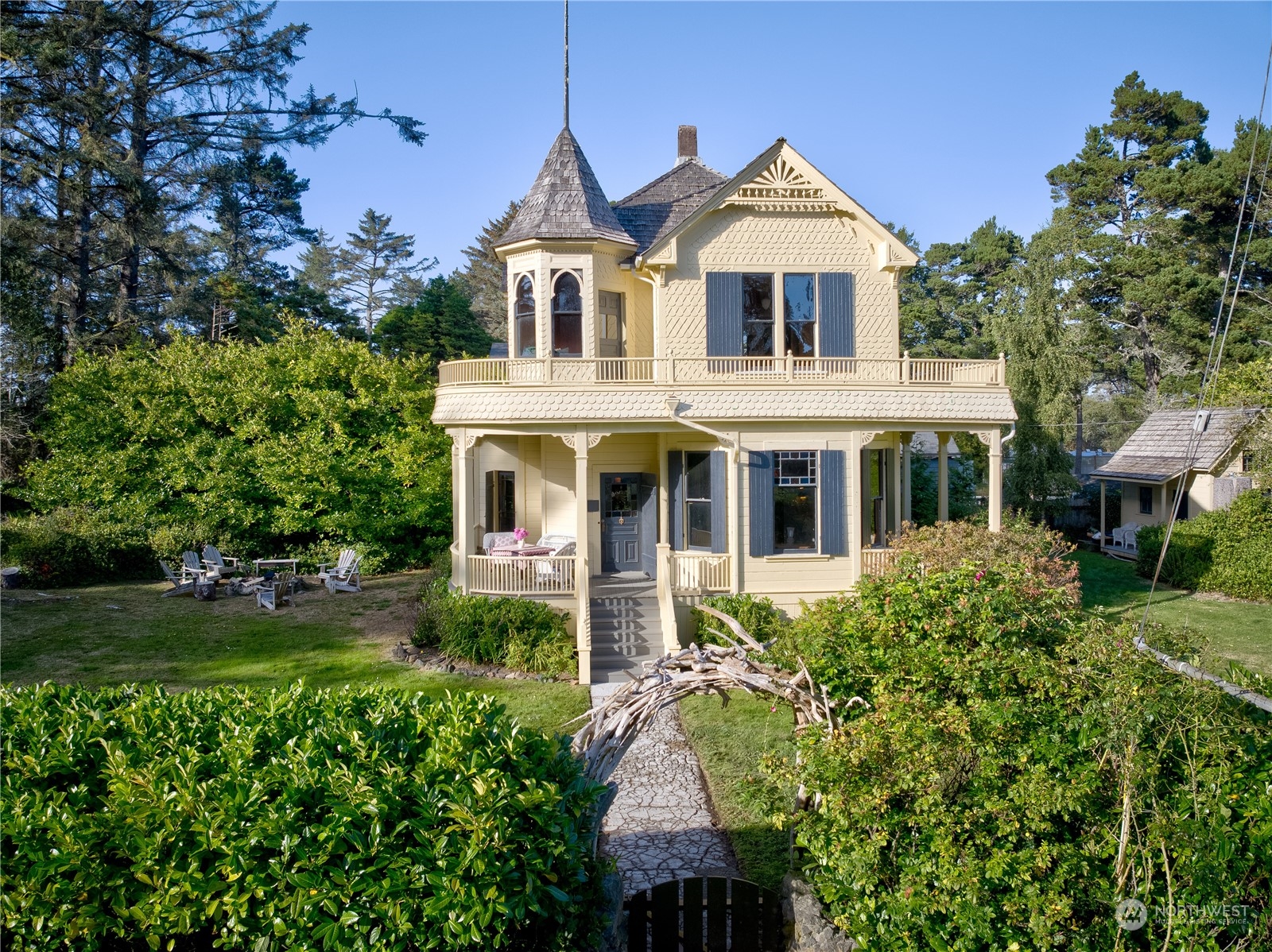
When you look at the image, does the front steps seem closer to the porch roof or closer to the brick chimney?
the porch roof

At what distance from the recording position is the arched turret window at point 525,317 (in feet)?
59.1

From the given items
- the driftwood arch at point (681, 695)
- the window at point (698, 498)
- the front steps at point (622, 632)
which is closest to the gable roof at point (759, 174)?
the window at point (698, 498)

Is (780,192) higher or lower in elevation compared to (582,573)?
higher

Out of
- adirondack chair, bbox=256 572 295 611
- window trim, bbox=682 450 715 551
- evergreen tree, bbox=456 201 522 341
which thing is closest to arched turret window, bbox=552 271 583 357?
window trim, bbox=682 450 715 551

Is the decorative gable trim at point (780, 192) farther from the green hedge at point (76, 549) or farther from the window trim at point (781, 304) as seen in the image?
the green hedge at point (76, 549)

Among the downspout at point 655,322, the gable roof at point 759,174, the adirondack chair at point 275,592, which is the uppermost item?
the gable roof at point 759,174

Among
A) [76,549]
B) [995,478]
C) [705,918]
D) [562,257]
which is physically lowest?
[705,918]

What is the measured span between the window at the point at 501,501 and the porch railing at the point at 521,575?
3843mm

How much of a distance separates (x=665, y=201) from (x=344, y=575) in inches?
498

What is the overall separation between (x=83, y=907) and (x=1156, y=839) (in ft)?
21.4

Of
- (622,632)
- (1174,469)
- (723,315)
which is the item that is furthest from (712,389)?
(1174,469)

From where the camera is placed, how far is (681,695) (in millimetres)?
6762

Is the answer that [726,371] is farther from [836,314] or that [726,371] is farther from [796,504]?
[796,504]

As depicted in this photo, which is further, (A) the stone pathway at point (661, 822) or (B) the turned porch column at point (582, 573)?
(B) the turned porch column at point (582, 573)
